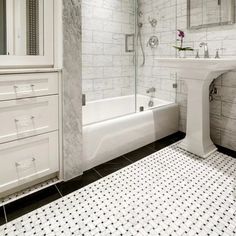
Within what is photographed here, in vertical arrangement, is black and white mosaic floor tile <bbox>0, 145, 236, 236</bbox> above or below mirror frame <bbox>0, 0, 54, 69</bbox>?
below

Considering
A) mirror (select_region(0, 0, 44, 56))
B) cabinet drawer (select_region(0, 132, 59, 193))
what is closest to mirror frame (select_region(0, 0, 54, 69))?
mirror (select_region(0, 0, 44, 56))

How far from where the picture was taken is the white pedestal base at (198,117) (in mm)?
Answer: 2170

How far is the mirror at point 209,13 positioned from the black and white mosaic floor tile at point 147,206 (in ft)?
5.02

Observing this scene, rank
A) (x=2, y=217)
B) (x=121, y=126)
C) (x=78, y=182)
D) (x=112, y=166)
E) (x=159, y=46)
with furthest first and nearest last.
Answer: (x=159, y=46), (x=121, y=126), (x=112, y=166), (x=78, y=182), (x=2, y=217)

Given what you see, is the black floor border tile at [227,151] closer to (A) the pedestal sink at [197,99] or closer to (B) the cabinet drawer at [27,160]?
(A) the pedestal sink at [197,99]

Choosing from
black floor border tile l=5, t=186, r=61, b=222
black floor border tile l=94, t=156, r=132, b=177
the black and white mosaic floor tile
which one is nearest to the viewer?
the black and white mosaic floor tile

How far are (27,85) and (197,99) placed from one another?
1648mm

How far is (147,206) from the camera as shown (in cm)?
148

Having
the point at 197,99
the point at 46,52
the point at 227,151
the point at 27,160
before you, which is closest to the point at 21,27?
the point at 46,52

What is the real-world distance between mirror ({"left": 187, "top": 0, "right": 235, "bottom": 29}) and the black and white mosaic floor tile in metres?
1.53

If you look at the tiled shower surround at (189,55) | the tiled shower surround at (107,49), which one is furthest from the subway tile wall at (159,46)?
the tiled shower surround at (107,49)

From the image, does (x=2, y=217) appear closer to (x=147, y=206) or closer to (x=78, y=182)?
(x=78, y=182)

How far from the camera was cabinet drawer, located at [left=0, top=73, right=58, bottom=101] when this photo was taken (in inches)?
54.1

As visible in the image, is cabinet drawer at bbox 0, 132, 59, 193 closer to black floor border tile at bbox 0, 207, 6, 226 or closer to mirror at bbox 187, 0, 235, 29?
black floor border tile at bbox 0, 207, 6, 226
